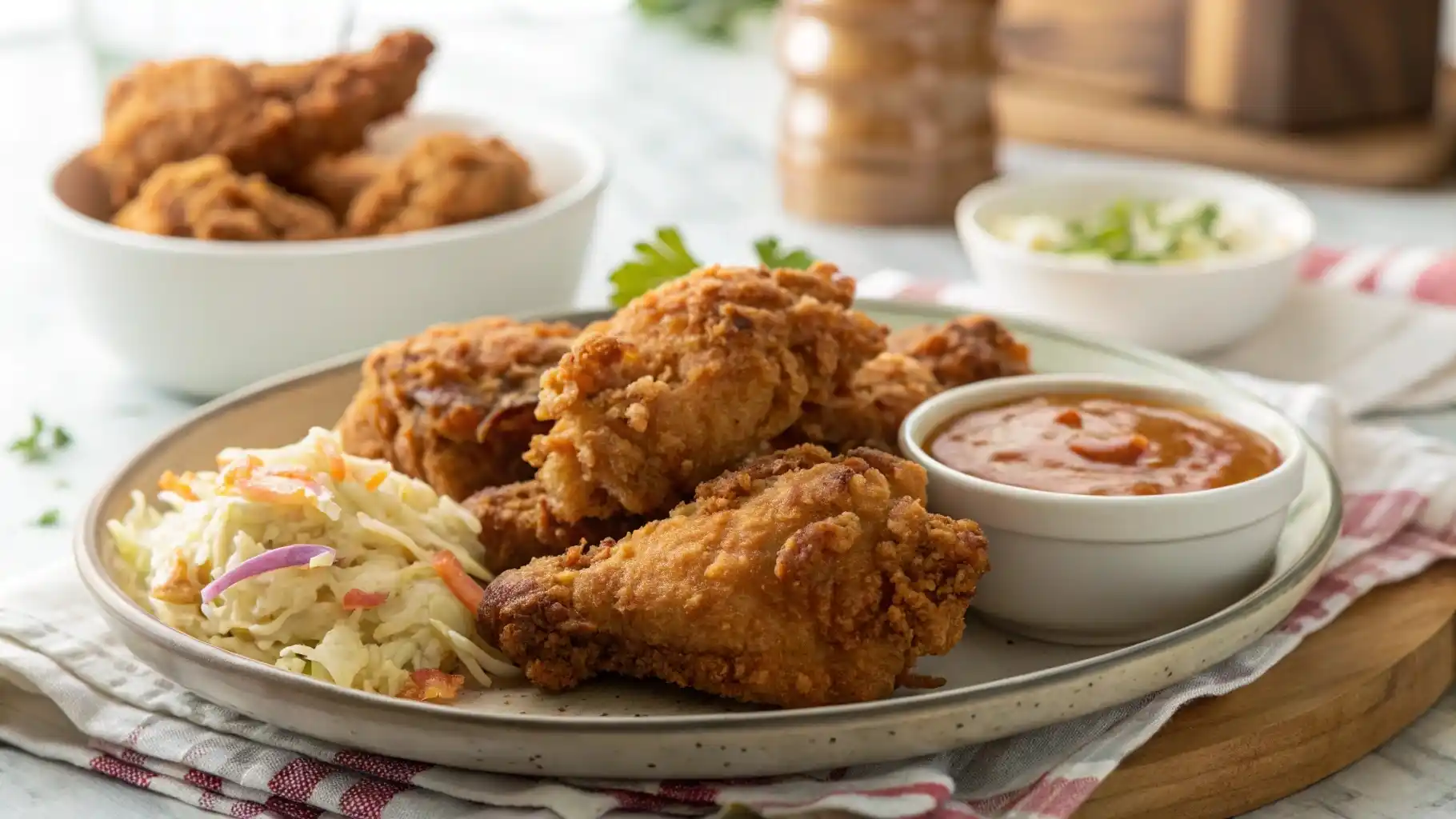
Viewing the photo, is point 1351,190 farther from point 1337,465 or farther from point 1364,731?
point 1364,731

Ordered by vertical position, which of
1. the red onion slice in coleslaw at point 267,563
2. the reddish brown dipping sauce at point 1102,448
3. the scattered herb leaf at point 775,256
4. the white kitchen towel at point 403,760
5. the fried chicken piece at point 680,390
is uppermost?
the fried chicken piece at point 680,390

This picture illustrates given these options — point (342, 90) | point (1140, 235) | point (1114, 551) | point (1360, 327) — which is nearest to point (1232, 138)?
point (1140, 235)

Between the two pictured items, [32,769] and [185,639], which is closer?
[185,639]

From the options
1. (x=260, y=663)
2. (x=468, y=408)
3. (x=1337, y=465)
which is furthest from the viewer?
(x=1337, y=465)

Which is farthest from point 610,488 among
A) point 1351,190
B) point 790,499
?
point 1351,190

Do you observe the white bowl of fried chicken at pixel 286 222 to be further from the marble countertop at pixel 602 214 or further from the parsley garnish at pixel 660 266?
the parsley garnish at pixel 660 266

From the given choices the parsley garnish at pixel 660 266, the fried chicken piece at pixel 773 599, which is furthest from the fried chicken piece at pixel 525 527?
the parsley garnish at pixel 660 266
